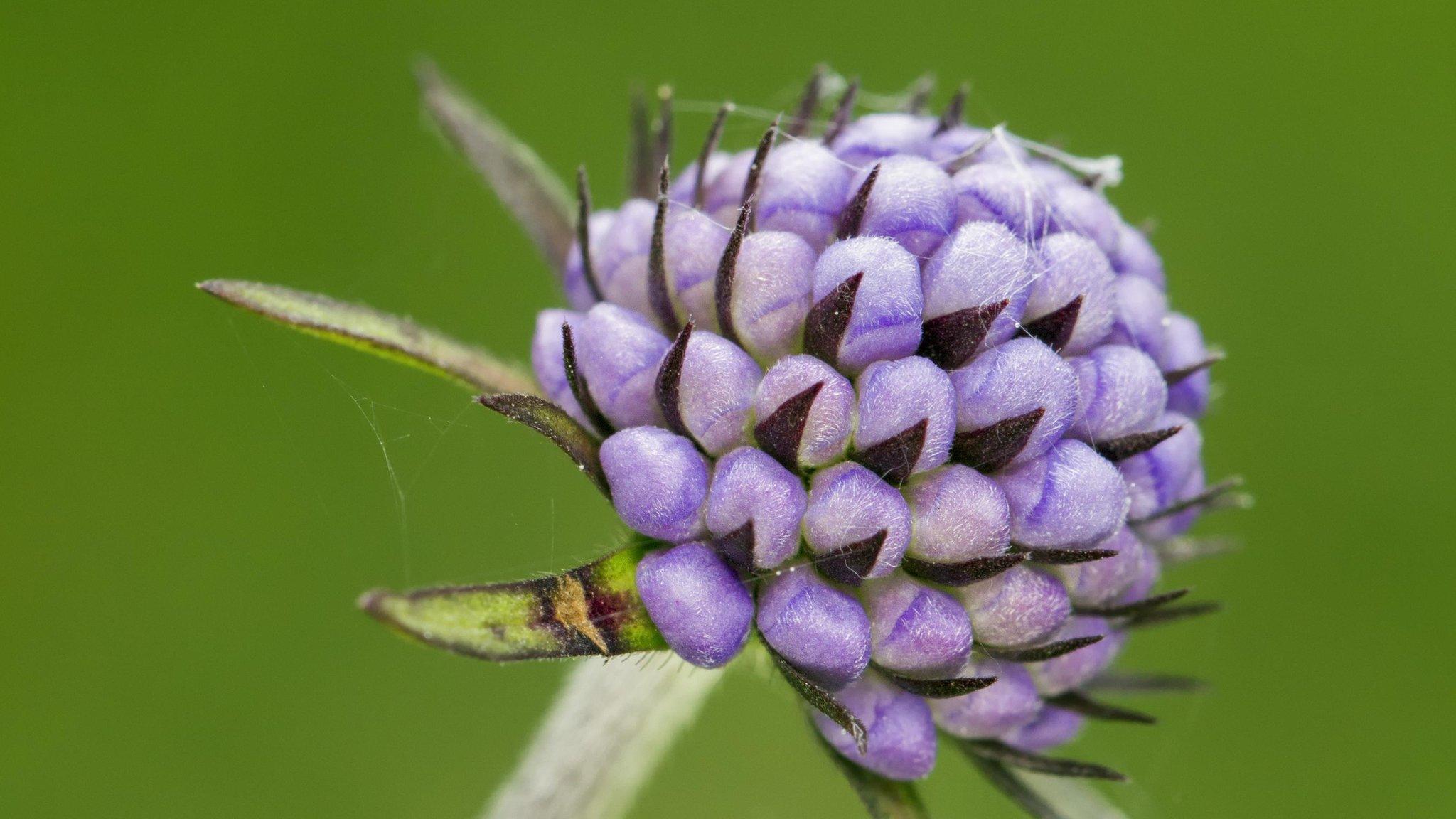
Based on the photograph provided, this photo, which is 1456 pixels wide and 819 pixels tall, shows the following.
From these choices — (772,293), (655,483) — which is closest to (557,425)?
(655,483)

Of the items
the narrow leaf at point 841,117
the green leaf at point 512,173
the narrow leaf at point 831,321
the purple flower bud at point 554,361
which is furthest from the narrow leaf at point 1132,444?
the green leaf at point 512,173

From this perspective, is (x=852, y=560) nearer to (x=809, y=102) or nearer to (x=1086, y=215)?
(x=1086, y=215)

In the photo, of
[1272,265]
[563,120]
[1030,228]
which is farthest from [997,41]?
[1030,228]

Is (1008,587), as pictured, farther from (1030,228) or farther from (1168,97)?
(1168,97)

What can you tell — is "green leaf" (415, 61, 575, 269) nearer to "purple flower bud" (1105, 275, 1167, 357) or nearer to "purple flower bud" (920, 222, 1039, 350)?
"purple flower bud" (920, 222, 1039, 350)

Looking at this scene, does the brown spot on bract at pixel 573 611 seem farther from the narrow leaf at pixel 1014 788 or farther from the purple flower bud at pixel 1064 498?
the narrow leaf at pixel 1014 788

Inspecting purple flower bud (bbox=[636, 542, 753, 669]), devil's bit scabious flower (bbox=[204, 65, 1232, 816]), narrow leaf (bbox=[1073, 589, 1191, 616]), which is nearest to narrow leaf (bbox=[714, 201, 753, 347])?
devil's bit scabious flower (bbox=[204, 65, 1232, 816])
